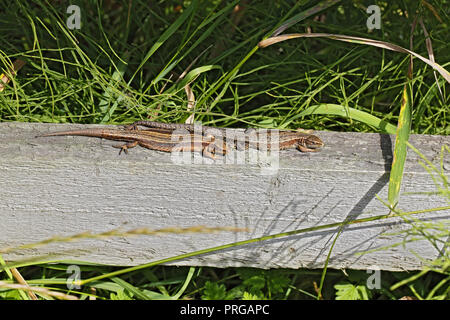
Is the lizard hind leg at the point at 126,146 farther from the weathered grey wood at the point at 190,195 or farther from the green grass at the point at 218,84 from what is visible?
the green grass at the point at 218,84

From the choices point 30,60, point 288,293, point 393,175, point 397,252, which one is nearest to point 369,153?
point 393,175

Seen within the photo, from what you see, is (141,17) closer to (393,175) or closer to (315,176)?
(315,176)

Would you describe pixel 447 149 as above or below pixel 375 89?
below

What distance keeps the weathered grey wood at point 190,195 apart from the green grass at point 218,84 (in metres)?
0.13

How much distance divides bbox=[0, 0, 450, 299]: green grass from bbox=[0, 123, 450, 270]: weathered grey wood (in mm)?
131

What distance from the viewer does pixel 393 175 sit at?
4.16 ft

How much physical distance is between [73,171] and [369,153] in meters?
0.93

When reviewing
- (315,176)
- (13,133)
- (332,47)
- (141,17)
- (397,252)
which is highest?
(141,17)

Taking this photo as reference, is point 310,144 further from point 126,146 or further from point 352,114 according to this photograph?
point 126,146

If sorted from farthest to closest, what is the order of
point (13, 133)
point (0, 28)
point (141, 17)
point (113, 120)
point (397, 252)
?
point (141, 17), point (0, 28), point (113, 120), point (397, 252), point (13, 133)

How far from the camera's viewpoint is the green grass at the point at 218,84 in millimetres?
1525

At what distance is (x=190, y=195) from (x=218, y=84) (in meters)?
0.39

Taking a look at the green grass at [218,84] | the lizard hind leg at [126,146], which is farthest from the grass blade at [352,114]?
the lizard hind leg at [126,146]

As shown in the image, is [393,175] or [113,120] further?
[113,120]
